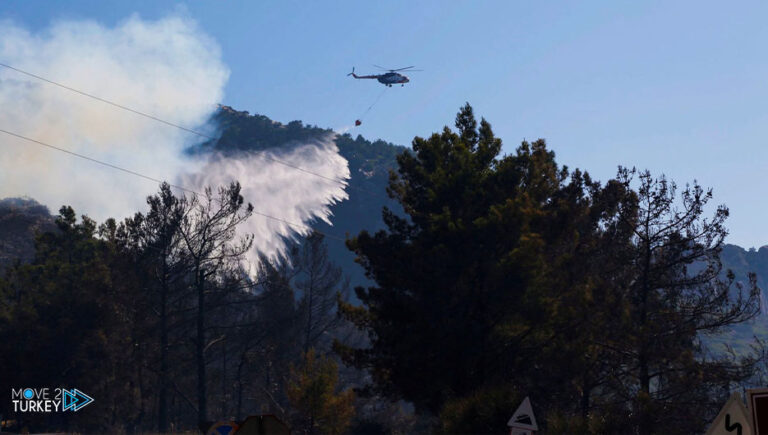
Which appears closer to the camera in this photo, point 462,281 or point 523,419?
point 523,419

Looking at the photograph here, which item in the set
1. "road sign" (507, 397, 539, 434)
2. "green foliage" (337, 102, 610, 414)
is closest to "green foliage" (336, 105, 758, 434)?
"green foliage" (337, 102, 610, 414)

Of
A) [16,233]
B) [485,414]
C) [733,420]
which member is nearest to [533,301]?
[485,414]

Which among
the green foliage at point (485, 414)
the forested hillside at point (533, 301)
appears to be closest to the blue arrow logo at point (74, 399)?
the forested hillside at point (533, 301)

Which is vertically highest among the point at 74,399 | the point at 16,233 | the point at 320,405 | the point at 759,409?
the point at 16,233

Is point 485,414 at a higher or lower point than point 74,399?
lower

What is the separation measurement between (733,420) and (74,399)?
49.3 metres

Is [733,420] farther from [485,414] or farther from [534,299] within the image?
[534,299]

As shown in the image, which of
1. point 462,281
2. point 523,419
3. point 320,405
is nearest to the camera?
point 523,419

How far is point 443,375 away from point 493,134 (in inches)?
471

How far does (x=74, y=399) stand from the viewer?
162 ft

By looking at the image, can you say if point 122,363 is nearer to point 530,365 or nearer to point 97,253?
point 97,253

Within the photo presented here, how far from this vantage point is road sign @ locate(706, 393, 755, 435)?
6395mm

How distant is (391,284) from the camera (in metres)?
32.8

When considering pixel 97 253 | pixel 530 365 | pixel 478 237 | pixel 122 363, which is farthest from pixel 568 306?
pixel 97 253
